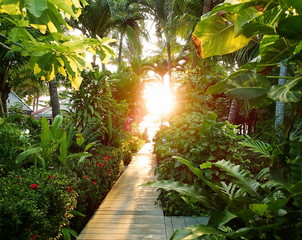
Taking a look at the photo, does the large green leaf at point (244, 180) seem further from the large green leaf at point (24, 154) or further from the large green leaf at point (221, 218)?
Answer: the large green leaf at point (24, 154)

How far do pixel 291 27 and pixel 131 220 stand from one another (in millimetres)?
3300

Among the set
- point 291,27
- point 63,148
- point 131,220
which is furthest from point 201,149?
point 291,27

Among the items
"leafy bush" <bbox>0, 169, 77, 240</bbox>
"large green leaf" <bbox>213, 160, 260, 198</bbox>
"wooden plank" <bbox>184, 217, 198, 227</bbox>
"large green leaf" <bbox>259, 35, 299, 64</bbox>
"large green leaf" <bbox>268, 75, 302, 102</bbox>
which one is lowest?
"wooden plank" <bbox>184, 217, 198, 227</bbox>

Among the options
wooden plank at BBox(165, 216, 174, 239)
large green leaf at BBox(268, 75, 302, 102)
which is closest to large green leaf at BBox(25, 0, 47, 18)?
large green leaf at BBox(268, 75, 302, 102)

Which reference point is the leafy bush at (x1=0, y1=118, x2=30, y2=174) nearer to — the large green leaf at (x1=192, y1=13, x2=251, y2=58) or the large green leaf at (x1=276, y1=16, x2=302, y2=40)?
the large green leaf at (x1=192, y1=13, x2=251, y2=58)

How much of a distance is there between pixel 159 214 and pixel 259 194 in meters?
2.33

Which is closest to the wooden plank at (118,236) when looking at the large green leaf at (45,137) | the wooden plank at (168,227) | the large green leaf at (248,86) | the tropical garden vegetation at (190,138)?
the wooden plank at (168,227)

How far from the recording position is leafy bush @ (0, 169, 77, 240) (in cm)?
216

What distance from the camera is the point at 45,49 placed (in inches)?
69.5

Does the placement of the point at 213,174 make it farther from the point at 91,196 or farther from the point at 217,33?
the point at 217,33

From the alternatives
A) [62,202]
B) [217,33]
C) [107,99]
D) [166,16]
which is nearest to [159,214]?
[62,202]

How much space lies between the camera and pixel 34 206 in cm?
227

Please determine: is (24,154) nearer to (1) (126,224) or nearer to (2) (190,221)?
(1) (126,224)

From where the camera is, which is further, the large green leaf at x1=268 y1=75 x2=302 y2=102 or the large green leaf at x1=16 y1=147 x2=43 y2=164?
the large green leaf at x1=16 y1=147 x2=43 y2=164
